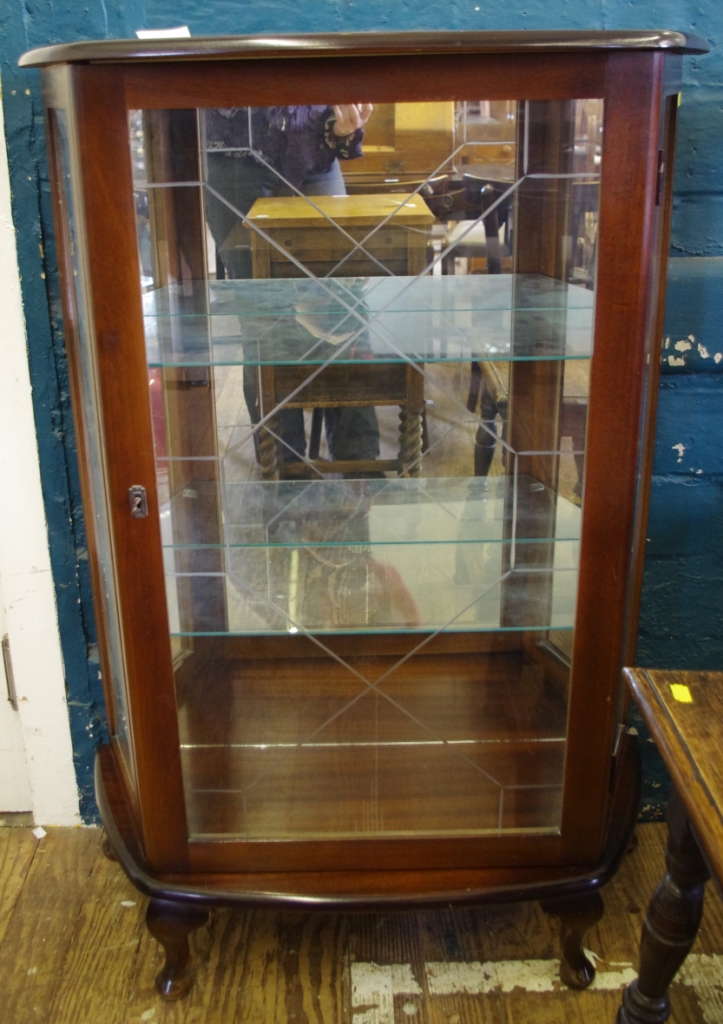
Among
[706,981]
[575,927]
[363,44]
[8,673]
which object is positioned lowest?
[706,981]

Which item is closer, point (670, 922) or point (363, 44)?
point (363, 44)

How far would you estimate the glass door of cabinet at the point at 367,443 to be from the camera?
1128mm

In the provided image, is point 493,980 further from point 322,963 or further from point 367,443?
point 367,443

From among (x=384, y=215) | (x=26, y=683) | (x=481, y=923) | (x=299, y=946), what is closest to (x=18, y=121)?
(x=384, y=215)

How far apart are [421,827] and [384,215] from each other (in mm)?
840

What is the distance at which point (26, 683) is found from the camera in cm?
170

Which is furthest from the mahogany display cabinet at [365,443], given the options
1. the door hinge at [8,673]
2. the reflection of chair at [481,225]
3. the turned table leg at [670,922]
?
the door hinge at [8,673]

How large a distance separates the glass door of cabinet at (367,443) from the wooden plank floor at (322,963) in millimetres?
288

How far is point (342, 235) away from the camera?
47.1 inches

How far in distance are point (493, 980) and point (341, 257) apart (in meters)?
1.10

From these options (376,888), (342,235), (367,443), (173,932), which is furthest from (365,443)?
(173,932)

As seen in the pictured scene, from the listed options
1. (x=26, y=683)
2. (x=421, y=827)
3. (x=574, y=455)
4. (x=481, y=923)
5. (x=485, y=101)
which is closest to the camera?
(x=485, y=101)

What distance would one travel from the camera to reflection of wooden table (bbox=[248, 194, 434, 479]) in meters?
1.18

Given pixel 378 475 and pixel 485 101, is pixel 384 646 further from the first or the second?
pixel 485 101
